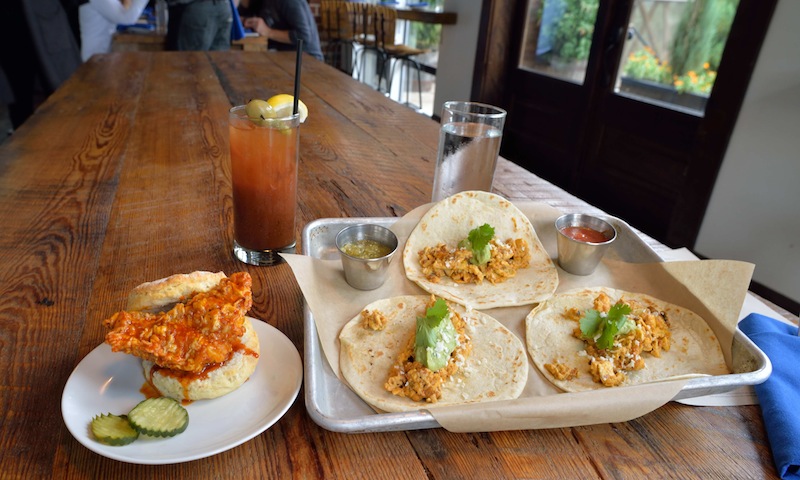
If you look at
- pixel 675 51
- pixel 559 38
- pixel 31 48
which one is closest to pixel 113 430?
pixel 675 51

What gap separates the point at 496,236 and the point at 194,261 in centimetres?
83

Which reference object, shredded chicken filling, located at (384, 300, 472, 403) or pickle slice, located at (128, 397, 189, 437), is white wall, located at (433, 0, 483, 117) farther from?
pickle slice, located at (128, 397, 189, 437)

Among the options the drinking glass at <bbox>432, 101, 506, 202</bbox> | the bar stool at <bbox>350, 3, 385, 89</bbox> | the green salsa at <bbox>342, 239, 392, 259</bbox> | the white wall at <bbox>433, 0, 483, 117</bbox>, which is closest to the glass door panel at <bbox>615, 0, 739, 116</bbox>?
the white wall at <bbox>433, 0, 483, 117</bbox>

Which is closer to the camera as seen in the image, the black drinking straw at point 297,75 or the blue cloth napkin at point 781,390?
the blue cloth napkin at point 781,390

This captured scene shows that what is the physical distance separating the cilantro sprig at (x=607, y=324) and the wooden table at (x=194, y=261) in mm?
182

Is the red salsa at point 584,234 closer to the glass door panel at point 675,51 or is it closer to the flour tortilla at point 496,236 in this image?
the flour tortilla at point 496,236

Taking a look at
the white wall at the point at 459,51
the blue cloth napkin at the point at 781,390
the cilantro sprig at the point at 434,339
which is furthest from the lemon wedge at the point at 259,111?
the white wall at the point at 459,51

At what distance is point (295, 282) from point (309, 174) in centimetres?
76

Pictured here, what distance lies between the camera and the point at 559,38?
16.3ft

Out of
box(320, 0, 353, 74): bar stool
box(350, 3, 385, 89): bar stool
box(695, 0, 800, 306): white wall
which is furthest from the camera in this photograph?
box(320, 0, 353, 74): bar stool

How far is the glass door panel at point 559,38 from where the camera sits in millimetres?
4645

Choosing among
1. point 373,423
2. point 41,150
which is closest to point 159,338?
point 373,423

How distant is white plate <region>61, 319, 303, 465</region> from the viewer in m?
0.71

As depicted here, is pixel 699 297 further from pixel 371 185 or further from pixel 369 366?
pixel 371 185
